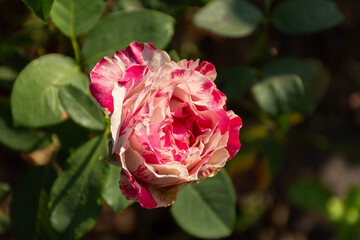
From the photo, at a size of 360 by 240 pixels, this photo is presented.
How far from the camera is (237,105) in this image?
1.63 metres

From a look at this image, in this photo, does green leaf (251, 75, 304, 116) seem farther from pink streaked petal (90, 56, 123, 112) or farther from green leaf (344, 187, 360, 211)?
green leaf (344, 187, 360, 211)

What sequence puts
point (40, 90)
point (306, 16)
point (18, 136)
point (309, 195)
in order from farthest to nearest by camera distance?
point (309, 195) → point (306, 16) → point (18, 136) → point (40, 90)

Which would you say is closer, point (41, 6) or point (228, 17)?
point (41, 6)

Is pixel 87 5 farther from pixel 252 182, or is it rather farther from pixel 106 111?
pixel 252 182

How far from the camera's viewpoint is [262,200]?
1779 millimetres

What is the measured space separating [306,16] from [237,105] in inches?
25.1

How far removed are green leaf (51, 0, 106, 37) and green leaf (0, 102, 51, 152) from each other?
24cm

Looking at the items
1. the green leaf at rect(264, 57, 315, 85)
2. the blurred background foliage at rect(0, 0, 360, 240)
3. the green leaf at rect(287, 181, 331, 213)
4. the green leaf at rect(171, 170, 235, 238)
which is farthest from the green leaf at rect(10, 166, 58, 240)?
the green leaf at rect(287, 181, 331, 213)

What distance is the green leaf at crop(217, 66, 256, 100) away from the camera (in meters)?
1.04

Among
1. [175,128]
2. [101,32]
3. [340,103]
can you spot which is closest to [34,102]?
[101,32]

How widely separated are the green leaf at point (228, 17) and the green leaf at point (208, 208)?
13.7 inches

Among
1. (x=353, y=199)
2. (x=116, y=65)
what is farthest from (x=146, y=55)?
(x=353, y=199)

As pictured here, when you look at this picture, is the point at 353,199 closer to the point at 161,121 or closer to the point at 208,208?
the point at 208,208

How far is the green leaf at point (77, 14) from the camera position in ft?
2.82
